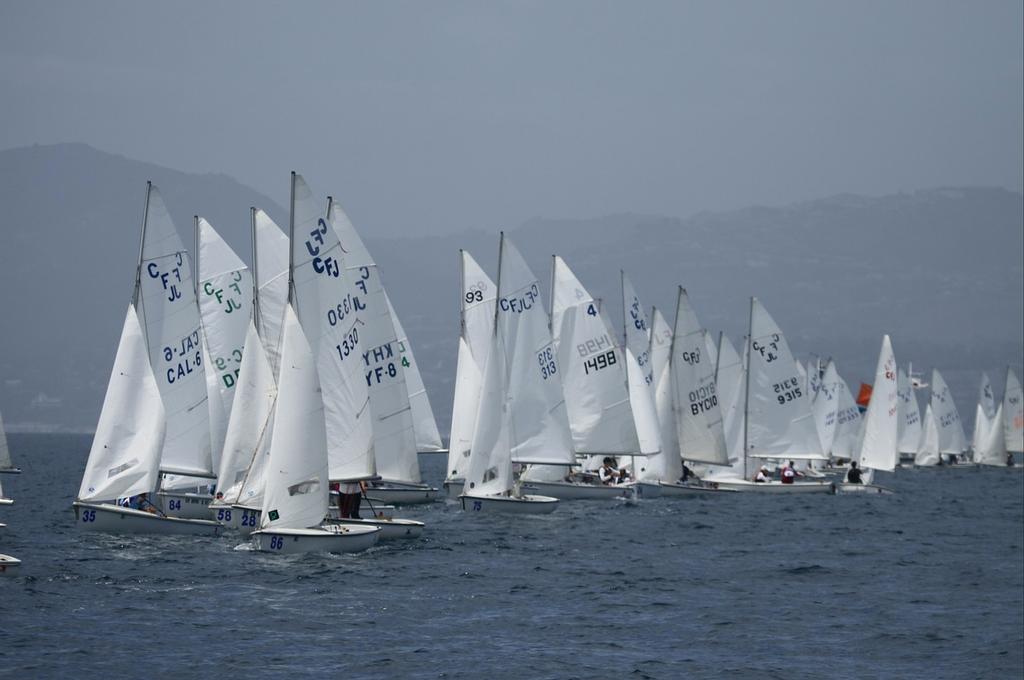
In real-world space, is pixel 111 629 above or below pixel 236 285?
below

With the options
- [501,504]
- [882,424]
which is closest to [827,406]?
[882,424]

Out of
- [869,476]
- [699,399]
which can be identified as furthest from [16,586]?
[869,476]

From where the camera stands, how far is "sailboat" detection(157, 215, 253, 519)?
4044 cm

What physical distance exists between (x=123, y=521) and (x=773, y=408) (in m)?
32.1

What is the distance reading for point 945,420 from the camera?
105m

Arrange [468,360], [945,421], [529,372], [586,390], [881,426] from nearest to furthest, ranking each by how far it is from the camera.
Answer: [529,372] → [468,360] → [586,390] → [881,426] → [945,421]

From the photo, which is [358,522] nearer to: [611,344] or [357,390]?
[357,390]

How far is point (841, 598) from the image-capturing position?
2917 centimetres

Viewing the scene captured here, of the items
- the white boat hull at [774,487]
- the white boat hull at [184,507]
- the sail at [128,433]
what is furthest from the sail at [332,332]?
the white boat hull at [774,487]

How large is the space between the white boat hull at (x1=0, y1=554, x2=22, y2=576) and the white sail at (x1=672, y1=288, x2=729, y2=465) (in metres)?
31.7

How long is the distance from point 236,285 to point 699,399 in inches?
800

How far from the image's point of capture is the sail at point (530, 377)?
45344 millimetres

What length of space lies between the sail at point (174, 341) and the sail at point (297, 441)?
6.40 metres

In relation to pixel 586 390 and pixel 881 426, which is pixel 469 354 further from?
pixel 881 426
